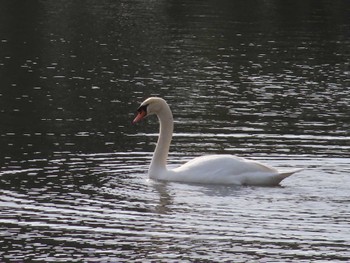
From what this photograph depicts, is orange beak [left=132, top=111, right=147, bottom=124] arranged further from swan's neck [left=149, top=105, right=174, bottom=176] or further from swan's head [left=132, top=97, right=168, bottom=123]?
swan's neck [left=149, top=105, right=174, bottom=176]

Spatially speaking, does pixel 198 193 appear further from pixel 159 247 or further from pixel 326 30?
pixel 326 30

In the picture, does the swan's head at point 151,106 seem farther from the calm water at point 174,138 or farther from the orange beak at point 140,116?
the calm water at point 174,138

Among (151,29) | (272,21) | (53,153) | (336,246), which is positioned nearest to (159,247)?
(336,246)

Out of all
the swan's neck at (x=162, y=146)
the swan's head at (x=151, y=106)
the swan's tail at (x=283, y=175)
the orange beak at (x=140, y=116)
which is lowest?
the swan's tail at (x=283, y=175)

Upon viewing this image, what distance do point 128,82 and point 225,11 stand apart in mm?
22927

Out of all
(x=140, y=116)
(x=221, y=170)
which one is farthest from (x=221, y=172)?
(x=140, y=116)

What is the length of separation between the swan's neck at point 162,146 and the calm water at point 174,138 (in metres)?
0.27

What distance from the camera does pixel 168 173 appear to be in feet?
59.9

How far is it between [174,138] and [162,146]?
2.83 meters

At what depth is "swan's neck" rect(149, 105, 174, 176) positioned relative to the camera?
722 inches

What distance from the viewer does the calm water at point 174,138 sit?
14.4m

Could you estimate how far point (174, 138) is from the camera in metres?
21.6

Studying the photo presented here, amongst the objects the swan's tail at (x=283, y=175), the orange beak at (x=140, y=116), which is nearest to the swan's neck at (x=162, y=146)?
the orange beak at (x=140, y=116)

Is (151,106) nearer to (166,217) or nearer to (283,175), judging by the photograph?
(283,175)
